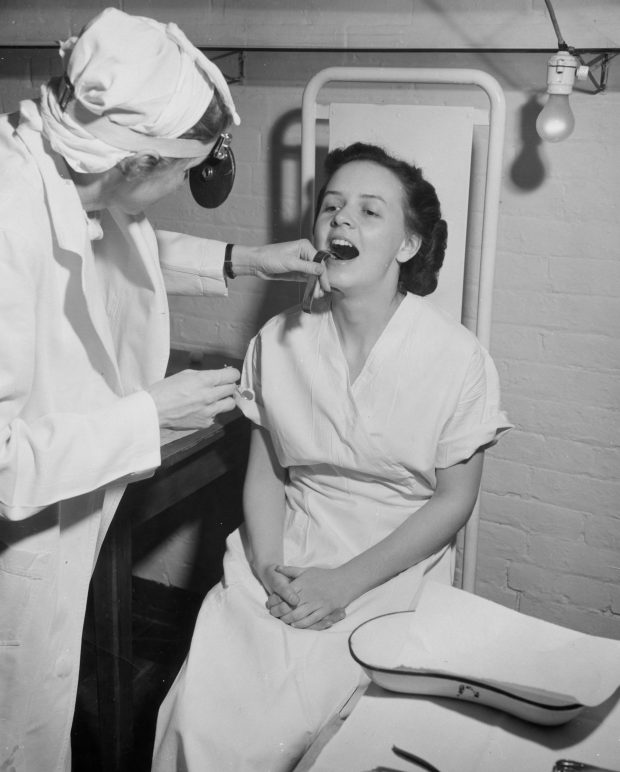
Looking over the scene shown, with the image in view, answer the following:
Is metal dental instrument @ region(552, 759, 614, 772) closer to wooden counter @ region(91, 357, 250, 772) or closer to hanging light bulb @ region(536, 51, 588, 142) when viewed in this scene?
wooden counter @ region(91, 357, 250, 772)

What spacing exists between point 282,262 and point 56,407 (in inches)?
26.2

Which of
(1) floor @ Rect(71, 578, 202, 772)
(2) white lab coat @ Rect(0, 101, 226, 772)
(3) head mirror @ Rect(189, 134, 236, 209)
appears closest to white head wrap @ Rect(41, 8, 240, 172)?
(2) white lab coat @ Rect(0, 101, 226, 772)

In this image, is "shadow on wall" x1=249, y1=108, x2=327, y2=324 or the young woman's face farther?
"shadow on wall" x1=249, y1=108, x2=327, y2=324

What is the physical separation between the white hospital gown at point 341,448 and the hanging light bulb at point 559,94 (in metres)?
0.50

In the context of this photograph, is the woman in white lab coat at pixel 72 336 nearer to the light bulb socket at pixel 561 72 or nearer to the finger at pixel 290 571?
the finger at pixel 290 571

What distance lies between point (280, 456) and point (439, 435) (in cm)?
40

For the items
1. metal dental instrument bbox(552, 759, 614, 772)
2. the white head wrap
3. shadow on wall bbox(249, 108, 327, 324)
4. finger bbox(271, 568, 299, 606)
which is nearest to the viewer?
metal dental instrument bbox(552, 759, 614, 772)

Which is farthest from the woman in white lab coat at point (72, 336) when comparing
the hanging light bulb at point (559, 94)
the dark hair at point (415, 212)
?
the hanging light bulb at point (559, 94)

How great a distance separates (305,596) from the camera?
5.80 ft

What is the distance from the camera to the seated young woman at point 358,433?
5.91 ft

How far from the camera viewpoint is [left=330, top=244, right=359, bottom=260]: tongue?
1918mm

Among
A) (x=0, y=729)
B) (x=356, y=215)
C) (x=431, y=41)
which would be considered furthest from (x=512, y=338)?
(x=0, y=729)

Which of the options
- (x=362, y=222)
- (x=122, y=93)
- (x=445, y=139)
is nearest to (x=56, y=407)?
(x=122, y=93)

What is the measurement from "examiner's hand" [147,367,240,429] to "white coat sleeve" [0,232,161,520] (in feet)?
0.11
